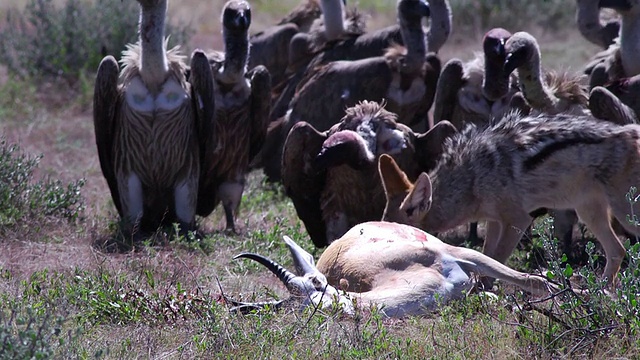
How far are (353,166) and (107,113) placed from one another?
6.43 ft

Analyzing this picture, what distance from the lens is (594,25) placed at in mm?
11836

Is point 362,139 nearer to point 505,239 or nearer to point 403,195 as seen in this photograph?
point 403,195

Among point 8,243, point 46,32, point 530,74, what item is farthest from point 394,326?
point 46,32

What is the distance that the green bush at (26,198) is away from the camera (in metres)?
7.70

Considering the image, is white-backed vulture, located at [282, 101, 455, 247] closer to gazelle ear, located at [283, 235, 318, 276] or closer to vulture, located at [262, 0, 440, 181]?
vulture, located at [262, 0, 440, 181]

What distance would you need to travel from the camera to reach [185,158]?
28.2ft

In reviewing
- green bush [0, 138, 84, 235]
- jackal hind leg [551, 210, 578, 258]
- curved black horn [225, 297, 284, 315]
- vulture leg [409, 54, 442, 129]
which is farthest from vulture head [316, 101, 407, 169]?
curved black horn [225, 297, 284, 315]

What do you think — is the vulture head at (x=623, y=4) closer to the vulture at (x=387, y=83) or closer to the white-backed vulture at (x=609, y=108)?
the vulture at (x=387, y=83)

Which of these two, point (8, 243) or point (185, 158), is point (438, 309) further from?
point (185, 158)

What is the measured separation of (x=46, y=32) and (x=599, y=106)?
27.9ft

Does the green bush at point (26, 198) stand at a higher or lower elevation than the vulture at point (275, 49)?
higher

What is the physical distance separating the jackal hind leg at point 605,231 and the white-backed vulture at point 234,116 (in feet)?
10.6

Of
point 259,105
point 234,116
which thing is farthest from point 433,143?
point 234,116

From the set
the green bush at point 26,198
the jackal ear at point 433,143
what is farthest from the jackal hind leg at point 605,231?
the green bush at point 26,198
